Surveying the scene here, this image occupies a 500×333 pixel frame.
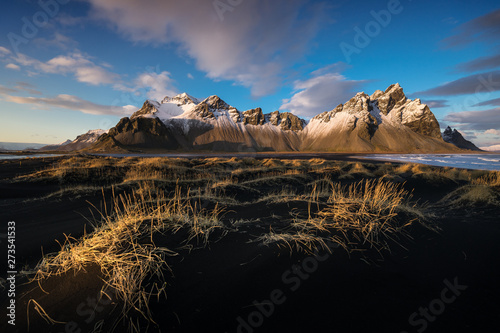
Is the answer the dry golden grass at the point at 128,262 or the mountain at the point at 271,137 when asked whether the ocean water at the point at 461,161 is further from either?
the mountain at the point at 271,137

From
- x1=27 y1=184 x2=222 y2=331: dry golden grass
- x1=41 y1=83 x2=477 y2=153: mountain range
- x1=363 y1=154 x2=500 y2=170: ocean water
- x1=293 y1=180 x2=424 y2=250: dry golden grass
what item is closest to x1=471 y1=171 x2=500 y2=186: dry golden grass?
x1=293 y1=180 x2=424 y2=250: dry golden grass

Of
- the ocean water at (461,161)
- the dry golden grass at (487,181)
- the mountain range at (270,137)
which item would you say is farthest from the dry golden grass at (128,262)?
the mountain range at (270,137)

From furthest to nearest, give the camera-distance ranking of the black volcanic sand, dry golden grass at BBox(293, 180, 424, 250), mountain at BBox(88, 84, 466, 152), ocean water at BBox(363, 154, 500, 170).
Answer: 1. mountain at BBox(88, 84, 466, 152)
2. ocean water at BBox(363, 154, 500, 170)
3. dry golden grass at BBox(293, 180, 424, 250)
4. the black volcanic sand

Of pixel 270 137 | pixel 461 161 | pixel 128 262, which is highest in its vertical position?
pixel 270 137

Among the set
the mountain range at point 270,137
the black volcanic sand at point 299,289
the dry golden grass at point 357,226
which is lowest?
the black volcanic sand at point 299,289

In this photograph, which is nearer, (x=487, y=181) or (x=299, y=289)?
(x=299, y=289)

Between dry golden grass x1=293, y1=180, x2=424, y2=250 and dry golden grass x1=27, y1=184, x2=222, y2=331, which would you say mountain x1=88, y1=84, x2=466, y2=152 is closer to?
dry golden grass x1=27, y1=184, x2=222, y2=331

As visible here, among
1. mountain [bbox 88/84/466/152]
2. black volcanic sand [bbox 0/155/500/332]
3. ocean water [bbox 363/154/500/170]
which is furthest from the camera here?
mountain [bbox 88/84/466/152]

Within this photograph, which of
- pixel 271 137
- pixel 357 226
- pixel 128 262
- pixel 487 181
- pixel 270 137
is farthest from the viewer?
pixel 271 137

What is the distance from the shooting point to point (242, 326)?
1967 millimetres

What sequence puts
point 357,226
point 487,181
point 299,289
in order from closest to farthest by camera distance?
point 299,289 → point 357,226 → point 487,181

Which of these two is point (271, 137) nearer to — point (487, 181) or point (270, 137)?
point (270, 137)

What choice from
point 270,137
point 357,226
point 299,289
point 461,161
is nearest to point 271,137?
point 270,137

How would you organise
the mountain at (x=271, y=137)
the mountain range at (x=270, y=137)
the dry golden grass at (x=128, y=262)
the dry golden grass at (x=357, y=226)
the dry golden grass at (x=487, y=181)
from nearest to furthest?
the dry golden grass at (x=128, y=262), the dry golden grass at (x=357, y=226), the dry golden grass at (x=487, y=181), the mountain range at (x=270, y=137), the mountain at (x=271, y=137)
